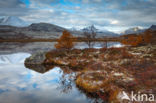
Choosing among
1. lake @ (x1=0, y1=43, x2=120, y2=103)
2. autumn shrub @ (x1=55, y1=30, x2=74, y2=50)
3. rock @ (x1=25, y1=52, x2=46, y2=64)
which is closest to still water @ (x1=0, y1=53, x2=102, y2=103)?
lake @ (x1=0, y1=43, x2=120, y2=103)

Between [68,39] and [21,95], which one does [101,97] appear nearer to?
[21,95]

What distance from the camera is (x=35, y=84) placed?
14.4 metres

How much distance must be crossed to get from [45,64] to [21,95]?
12.3 metres

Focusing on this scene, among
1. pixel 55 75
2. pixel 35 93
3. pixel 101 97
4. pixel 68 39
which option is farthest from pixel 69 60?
pixel 101 97

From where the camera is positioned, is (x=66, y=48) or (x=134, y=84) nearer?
(x=134, y=84)

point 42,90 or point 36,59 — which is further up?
point 36,59

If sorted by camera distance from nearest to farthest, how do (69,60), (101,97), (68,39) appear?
(101,97), (69,60), (68,39)

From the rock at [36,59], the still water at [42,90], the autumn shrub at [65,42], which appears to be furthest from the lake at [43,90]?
the autumn shrub at [65,42]

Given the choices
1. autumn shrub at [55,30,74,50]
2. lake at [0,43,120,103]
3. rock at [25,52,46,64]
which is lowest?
lake at [0,43,120,103]

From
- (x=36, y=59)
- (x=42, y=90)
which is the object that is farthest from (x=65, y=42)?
(x=42, y=90)

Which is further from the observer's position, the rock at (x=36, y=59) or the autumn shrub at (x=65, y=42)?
the autumn shrub at (x=65, y=42)

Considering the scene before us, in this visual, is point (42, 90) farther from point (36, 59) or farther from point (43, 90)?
point (36, 59)

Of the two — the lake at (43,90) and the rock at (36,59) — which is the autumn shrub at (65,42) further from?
the lake at (43,90)

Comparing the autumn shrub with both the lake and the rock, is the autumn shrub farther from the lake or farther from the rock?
the lake
